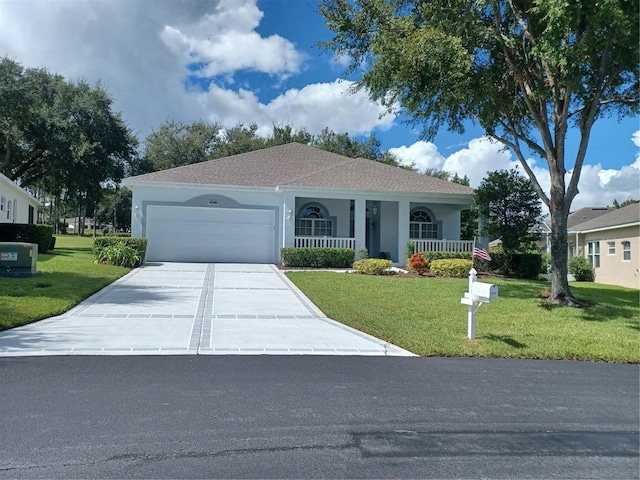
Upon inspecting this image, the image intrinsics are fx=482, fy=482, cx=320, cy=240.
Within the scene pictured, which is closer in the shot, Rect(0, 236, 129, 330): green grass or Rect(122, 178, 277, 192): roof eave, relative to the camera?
Rect(0, 236, 129, 330): green grass

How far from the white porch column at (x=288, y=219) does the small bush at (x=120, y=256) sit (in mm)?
5716

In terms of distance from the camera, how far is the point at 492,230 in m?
17.9

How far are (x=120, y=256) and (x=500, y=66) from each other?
531 inches

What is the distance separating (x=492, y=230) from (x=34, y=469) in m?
17.0

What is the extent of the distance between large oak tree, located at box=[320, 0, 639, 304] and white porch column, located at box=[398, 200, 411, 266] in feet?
21.1

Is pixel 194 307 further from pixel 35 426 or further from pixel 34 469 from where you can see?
pixel 34 469

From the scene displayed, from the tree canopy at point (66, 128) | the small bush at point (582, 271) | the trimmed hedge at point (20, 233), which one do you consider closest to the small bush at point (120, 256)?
the trimmed hedge at point (20, 233)

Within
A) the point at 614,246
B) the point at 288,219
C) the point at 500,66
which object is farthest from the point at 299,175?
the point at 614,246

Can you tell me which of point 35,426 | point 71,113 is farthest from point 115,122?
point 35,426

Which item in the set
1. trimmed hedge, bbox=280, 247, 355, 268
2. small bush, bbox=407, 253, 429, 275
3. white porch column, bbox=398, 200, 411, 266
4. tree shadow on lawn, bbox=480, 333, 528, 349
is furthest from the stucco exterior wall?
tree shadow on lawn, bbox=480, 333, 528, 349

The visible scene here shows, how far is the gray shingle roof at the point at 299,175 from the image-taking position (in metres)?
20.2

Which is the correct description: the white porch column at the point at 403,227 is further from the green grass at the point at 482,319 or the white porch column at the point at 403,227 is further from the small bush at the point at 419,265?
the green grass at the point at 482,319

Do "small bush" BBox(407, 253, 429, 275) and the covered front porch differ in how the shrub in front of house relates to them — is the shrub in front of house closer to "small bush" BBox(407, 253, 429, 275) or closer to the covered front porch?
the covered front porch

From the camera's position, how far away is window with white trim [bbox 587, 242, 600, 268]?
26.9 metres
